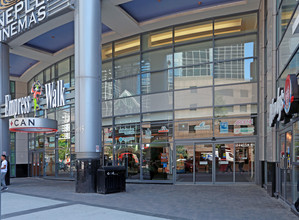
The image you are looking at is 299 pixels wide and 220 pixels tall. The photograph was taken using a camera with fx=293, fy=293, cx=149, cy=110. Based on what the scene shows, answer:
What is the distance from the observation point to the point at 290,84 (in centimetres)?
656

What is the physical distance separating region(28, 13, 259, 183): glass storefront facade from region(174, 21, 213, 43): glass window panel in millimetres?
50

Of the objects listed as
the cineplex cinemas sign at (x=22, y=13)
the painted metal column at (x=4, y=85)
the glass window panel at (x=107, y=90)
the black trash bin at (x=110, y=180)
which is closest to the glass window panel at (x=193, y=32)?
the glass window panel at (x=107, y=90)

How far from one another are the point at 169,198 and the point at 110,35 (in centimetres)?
999

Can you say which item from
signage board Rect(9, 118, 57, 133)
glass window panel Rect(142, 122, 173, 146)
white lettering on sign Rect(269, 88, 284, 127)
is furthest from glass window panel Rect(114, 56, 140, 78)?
white lettering on sign Rect(269, 88, 284, 127)

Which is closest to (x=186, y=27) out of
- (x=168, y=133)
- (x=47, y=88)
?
(x=168, y=133)

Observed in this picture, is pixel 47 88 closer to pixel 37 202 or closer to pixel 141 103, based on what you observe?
pixel 141 103

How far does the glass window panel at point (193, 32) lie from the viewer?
14.9 meters

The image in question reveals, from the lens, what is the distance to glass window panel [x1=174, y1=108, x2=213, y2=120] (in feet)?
47.7

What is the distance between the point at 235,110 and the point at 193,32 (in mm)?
4551

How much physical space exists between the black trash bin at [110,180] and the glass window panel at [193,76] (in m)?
5.75

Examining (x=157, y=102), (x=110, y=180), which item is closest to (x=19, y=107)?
(x=110, y=180)

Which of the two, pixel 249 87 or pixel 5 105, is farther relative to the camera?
pixel 5 105

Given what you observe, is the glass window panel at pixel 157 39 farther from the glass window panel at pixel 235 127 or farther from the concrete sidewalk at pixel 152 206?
the concrete sidewalk at pixel 152 206

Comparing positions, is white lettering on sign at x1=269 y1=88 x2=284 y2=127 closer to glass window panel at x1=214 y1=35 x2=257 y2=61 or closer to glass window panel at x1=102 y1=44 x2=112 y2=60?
glass window panel at x1=214 y1=35 x2=257 y2=61
